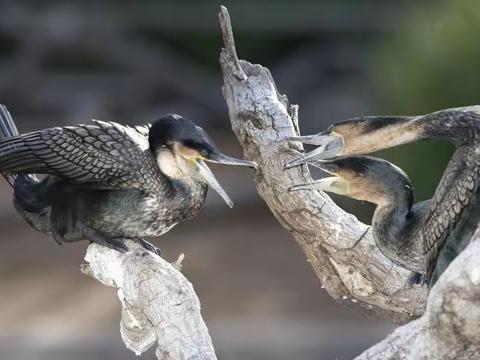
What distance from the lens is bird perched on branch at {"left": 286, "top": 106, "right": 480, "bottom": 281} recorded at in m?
4.84

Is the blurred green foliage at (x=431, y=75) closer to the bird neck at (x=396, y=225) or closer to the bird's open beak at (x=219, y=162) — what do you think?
the bird's open beak at (x=219, y=162)

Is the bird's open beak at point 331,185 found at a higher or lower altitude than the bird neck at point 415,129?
lower

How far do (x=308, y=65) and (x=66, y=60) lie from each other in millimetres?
2551

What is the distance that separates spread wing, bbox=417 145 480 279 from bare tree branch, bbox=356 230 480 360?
2.32 feet

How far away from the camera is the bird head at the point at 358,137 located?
5078 millimetres

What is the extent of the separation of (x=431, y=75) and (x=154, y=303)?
580 cm

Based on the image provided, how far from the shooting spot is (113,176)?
575 centimetres

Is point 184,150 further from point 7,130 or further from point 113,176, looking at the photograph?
point 7,130

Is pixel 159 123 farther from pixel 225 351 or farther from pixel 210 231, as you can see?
pixel 210 231

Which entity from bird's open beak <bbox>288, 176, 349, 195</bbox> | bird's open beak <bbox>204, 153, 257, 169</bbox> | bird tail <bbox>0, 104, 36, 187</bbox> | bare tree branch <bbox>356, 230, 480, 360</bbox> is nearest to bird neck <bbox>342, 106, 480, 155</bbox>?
bird's open beak <bbox>288, 176, 349, 195</bbox>

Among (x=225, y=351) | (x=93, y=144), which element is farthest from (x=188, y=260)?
(x=93, y=144)

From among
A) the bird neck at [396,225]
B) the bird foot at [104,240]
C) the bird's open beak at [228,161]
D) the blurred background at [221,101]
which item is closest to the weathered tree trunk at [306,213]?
the bird's open beak at [228,161]

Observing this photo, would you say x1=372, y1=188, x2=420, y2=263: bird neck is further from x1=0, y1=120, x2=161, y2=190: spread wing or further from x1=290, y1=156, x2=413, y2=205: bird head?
x1=0, y1=120, x2=161, y2=190: spread wing

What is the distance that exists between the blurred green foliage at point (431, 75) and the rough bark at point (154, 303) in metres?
4.16
